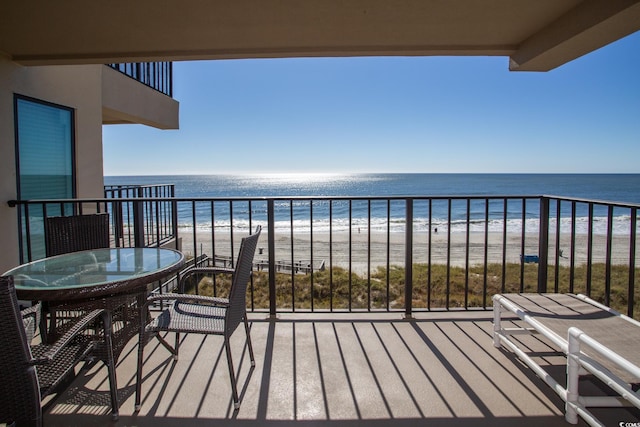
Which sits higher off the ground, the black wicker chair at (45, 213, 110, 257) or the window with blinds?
the window with blinds

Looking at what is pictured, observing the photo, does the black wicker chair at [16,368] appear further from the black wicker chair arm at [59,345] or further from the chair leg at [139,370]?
the chair leg at [139,370]

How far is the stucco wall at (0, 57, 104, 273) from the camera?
320cm

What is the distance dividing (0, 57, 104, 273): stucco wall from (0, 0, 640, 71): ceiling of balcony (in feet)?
1.09

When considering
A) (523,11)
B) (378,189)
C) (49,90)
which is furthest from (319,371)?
(378,189)

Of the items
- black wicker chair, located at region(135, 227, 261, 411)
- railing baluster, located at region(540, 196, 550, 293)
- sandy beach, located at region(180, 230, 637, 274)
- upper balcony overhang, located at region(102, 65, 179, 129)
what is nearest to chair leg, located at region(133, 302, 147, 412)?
black wicker chair, located at region(135, 227, 261, 411)

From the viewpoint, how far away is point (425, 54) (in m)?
2.93

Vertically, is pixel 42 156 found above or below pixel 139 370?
above

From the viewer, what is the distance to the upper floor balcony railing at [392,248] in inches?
113

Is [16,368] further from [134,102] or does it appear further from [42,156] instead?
[134,102]

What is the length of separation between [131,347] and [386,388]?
5.26 ft

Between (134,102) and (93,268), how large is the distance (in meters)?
4.75

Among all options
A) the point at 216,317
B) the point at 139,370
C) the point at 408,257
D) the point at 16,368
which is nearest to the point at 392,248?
the point at 408,257

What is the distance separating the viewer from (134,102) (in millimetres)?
5961

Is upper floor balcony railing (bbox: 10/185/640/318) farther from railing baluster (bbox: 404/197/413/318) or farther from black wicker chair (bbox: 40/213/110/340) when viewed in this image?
black wicker chair (bbox: 40/213/110/340)
